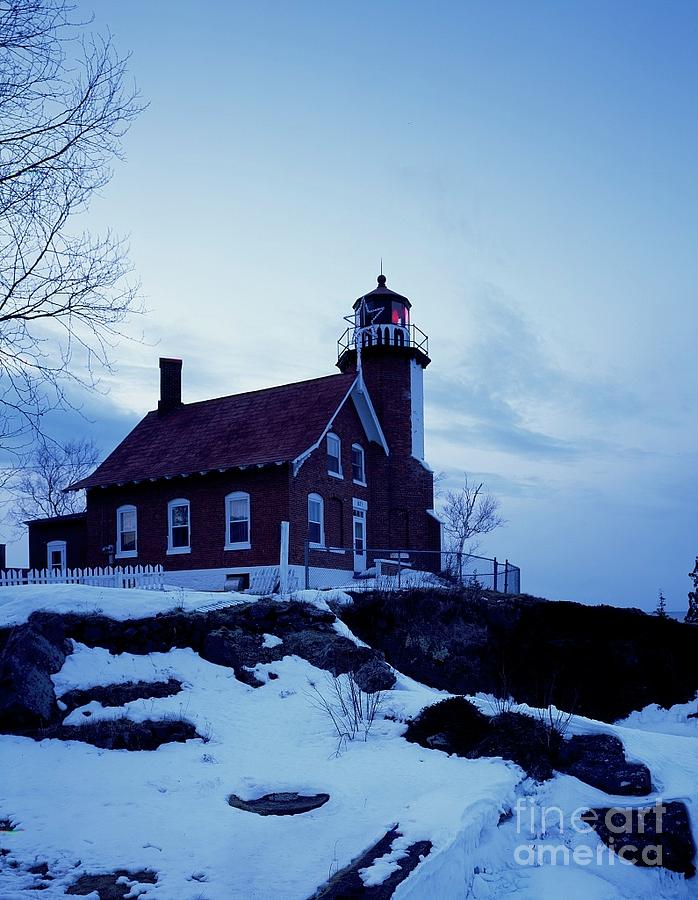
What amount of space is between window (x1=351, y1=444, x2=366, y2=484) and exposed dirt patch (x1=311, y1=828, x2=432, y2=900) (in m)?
23.9

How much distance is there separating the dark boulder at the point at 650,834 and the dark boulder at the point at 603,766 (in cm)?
40

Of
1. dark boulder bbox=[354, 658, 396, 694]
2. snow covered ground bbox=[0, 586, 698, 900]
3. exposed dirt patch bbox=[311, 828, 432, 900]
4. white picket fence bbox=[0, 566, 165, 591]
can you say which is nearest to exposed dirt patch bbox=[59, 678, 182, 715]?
snow covered ground bbox=[0, 586, 698, 900]

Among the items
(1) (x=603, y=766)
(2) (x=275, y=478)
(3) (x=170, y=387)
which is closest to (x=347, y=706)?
(1) (x=603, y=766)

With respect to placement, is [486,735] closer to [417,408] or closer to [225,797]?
[225,797]

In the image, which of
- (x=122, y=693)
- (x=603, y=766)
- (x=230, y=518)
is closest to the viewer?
(x=603, y=766)

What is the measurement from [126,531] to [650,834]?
2433 centimetres

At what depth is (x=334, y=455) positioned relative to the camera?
28359 mm

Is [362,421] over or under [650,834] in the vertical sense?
over

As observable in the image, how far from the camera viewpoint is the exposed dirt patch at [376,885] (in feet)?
17.2

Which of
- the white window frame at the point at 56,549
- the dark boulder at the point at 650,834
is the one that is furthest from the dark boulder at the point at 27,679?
the white window frame at the point at 56,549

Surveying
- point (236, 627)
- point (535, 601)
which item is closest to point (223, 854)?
point (236, 627)

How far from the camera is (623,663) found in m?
23.3

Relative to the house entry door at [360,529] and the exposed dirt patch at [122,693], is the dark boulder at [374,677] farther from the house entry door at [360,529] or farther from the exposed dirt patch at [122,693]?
the house entry door at [360,529]

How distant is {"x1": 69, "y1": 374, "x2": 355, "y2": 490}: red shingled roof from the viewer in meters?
26.2
